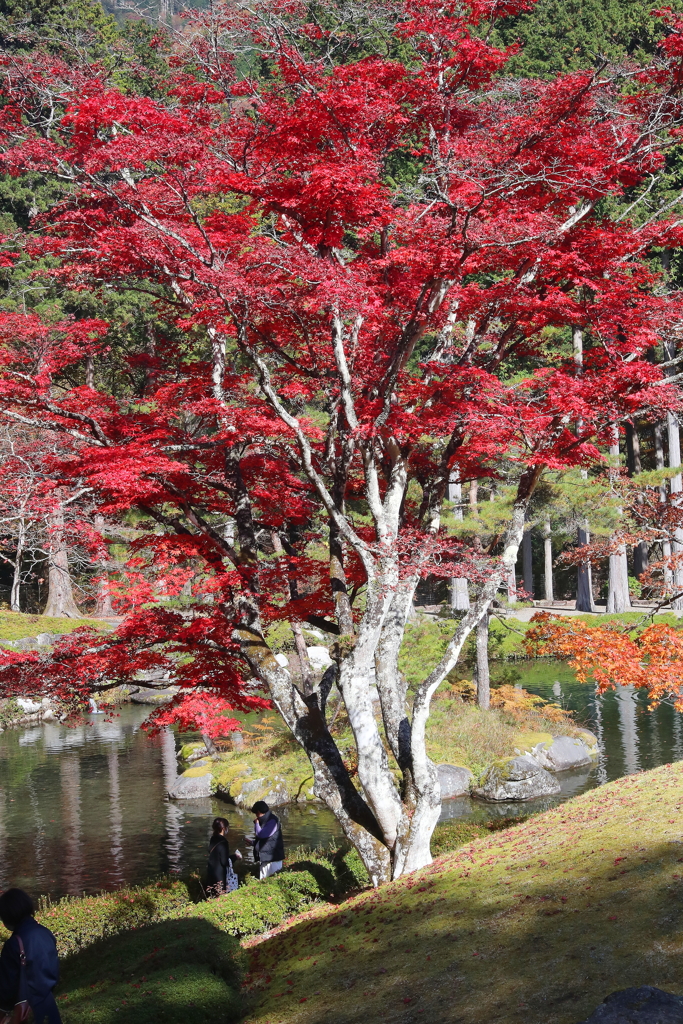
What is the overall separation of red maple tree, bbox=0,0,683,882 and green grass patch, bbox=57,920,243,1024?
2373mm

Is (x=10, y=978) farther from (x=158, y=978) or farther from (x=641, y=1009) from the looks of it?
Answer: (x=641, y=1009)

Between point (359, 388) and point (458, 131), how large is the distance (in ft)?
11.7

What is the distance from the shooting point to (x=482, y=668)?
69.7 feet

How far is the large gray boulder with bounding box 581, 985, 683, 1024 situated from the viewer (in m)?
3.68

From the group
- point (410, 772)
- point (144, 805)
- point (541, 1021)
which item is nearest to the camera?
point (541, 1021)

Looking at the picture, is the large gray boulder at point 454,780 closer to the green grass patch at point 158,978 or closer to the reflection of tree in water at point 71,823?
the reflection of tree in water at point 71,823

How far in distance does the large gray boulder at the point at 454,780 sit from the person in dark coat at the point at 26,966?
1339cm

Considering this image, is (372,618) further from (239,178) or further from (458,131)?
(458,131)

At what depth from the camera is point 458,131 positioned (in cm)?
1052

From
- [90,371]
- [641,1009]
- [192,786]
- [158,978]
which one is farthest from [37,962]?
[90,371]

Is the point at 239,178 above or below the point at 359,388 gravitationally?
above

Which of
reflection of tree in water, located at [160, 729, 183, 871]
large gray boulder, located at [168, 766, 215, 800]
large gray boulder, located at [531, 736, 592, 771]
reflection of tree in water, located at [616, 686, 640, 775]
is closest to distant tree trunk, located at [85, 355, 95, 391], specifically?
reflection of tree in water, located at [160, 729, 183, 871]

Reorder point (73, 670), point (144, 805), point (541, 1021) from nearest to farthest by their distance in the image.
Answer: point (541, 1021)
point (73, 670)
point (144, 805)

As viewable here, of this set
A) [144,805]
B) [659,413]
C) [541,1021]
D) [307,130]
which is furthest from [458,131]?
[144,805]
